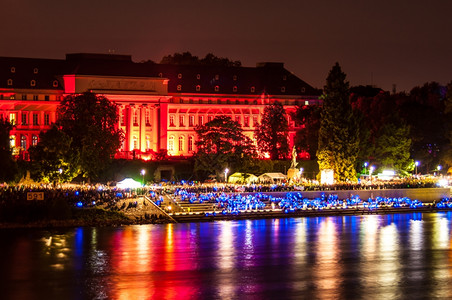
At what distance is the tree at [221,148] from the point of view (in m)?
85.9

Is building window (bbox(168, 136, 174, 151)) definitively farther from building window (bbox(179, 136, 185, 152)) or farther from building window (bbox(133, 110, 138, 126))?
building window (bbox(133, 110, 138, 126))

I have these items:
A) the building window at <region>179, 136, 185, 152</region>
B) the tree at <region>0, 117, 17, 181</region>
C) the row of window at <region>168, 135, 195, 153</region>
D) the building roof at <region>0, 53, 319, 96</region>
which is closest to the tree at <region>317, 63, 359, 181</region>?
the tree at <region>0, 117, 17, 181</region>

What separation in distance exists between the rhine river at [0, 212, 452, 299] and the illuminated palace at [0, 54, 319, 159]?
6574 cm

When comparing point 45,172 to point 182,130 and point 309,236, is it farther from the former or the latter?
point 182,130

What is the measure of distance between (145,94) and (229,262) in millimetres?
86372

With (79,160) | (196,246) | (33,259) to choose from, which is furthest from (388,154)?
(33,259)

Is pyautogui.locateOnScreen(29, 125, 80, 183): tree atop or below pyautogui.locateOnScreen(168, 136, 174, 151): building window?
below

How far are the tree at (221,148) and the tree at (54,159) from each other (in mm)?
19898

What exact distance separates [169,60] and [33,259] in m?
103

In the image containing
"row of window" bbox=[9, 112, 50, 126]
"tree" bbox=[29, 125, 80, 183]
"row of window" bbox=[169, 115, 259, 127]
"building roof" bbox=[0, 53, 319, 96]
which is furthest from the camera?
"row of window" bbox=[169, 115, 259, 127]

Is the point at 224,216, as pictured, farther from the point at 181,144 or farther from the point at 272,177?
the point at 181,144

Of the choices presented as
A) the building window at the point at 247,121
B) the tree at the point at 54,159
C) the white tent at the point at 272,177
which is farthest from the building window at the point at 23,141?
the white tent at the point at 272,177

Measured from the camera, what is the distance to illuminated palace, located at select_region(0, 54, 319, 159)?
11825 cm

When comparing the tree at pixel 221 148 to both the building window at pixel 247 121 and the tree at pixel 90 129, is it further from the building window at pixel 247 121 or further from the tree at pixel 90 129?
the building window at pixel 247 121
